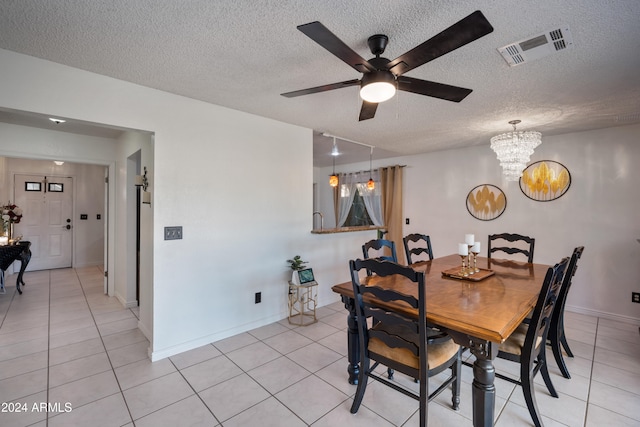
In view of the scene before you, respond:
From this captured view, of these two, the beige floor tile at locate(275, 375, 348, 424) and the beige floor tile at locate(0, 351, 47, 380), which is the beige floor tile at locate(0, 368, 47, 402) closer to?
the beige floor tile at locate(0, 351, 47, 380)

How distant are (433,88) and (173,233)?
92.9 inches

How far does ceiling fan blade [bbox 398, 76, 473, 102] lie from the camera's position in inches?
65.5

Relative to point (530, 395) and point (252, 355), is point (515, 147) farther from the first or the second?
point (252, 355)

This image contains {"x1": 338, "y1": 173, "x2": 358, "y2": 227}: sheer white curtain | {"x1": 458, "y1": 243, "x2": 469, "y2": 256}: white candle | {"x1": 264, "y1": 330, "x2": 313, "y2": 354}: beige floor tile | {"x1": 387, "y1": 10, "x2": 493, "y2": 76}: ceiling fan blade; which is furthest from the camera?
{"x1": 338, "y1": 173, "x2": 358, "y2": 227}: sheer white curtain

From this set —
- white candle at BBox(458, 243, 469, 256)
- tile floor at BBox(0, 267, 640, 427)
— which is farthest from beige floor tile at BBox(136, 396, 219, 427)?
white candle at BBox(458, 243, 469, 256)

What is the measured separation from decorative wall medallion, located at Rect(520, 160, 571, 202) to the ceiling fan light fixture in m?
3.46

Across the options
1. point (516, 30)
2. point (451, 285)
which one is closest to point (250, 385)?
point (451, 285)

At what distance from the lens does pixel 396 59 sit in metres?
1.47

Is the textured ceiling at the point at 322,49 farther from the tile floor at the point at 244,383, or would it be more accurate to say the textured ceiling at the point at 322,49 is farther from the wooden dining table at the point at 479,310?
the tile floor at the point at 244,383

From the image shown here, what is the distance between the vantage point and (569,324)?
333cm

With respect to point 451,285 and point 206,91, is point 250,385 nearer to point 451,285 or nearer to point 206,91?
point 451,285

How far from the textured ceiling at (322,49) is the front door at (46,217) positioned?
5.44 m

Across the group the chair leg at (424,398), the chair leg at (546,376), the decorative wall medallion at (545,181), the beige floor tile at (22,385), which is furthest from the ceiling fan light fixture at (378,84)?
the decorative wall medallion at (545,181)

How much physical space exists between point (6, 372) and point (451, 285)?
3.50 m
